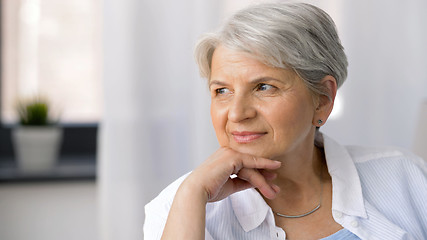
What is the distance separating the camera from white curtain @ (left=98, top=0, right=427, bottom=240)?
253 centimetres

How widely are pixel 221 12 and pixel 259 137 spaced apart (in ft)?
3.75

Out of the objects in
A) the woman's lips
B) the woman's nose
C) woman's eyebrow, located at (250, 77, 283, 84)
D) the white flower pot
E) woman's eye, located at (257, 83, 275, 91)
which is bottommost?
the white flower pot

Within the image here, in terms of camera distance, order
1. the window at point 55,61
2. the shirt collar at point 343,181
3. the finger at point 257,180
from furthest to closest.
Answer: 1. the window at point 55,61
2. the shirt collar at point 343,181
3. the finger at point 257,180

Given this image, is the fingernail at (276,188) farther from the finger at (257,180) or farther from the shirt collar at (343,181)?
the shirt collar at (343,181)

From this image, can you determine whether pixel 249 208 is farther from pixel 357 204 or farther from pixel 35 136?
pixel 35 136

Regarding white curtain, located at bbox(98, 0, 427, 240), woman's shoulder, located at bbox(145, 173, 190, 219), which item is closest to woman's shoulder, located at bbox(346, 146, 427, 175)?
woman's shoulder, located at bbox(145, 173, 190, 219)

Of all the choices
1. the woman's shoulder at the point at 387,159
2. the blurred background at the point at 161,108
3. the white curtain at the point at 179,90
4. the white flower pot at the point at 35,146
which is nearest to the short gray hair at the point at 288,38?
the woman's shoulder at the point at 387,159

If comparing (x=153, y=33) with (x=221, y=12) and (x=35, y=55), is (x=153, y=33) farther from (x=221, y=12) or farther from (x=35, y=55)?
(x=35, y=55)

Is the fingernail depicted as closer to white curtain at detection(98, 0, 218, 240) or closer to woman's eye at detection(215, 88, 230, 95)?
woman's eye at detection(215, 88, 230, 95)

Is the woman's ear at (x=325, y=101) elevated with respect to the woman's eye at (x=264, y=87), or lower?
lower

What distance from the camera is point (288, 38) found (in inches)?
58.2

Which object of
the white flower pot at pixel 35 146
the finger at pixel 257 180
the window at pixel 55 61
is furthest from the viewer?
the window at pixel 55 61

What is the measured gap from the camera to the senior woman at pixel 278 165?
1.49 m

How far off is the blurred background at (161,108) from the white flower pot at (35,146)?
55 mm
